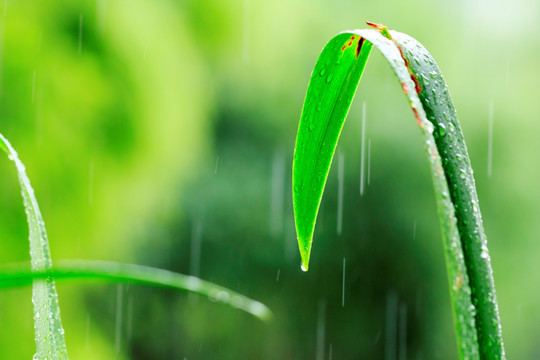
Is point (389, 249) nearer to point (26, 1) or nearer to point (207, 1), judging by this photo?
point (207, 1)

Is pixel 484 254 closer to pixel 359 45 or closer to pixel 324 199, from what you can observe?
pixel 359 45

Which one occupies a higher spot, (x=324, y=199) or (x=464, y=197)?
(x=324, y=199)

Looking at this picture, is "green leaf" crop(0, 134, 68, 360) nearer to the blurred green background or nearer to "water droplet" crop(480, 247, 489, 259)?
"water droplet" crop(480, 247, 489, 259)

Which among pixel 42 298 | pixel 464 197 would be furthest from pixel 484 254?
pixel 42 298

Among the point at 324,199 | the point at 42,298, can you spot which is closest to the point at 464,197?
the point at 42,298

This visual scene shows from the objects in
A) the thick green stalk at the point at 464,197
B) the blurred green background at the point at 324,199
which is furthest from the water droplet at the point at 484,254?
the blurred green background at the point at 324,199

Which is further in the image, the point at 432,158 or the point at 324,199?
the point at 324,199

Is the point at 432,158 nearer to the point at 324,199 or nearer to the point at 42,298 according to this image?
the point at 42,298

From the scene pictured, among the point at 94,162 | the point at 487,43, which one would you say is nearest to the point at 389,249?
the point at 487,43
